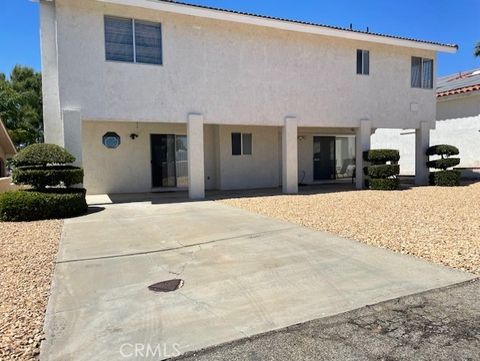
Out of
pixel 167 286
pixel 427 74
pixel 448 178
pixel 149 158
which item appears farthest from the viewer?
pixel 427 74

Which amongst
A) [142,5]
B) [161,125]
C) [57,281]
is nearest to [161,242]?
[57,281]

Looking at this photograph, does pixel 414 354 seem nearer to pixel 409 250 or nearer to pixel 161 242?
pixel 409 250

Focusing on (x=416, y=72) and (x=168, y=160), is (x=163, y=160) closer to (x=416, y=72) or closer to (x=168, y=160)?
(x=168, y=160)

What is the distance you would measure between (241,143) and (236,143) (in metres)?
0.24

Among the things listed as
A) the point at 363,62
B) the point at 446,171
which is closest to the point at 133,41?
the point at 363,62

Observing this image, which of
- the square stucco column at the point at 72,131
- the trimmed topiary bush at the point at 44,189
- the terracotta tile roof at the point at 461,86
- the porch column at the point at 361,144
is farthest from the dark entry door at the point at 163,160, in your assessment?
the terracotta tile roof at the point at 461,86

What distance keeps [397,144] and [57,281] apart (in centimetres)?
2222

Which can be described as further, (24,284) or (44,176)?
(44,176)

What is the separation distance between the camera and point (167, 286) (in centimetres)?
469

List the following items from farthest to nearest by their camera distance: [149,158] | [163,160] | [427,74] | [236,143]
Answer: [427,74] < [236,143] < [163,160] < [149,158]

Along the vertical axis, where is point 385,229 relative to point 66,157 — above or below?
below

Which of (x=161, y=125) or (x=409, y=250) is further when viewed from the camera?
(x=161, y=125)

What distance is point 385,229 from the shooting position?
25.1ft

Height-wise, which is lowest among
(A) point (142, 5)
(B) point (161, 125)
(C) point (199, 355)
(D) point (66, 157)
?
(C) point (199, 355)
